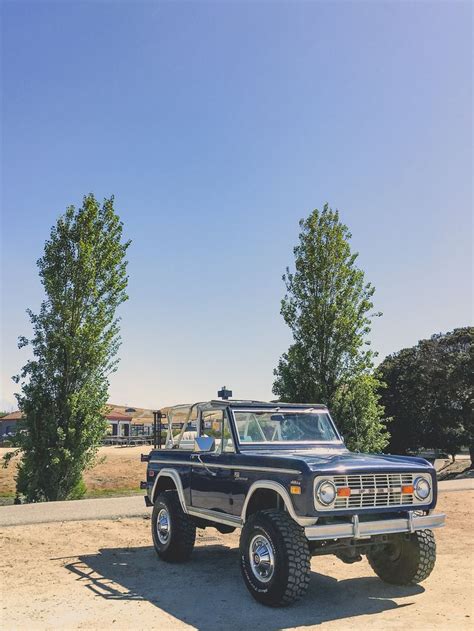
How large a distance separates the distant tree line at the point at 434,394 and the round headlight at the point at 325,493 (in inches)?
1212

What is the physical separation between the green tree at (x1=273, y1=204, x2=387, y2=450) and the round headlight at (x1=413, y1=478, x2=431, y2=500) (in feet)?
42.1

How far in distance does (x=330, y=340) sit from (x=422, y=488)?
13.8 meters

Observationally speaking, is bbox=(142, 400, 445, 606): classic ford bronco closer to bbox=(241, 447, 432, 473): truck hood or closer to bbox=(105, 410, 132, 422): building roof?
bbox=(241, 447, 432, 473): truck hood

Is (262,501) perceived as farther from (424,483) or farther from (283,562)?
(424,483)

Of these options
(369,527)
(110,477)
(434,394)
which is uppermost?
(434,394)

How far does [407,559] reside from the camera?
22.4 feet

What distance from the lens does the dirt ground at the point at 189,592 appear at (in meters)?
5.70

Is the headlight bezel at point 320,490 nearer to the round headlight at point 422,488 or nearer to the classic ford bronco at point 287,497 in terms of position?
the classic ford bronco at point 287,497

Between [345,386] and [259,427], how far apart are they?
1281 cm

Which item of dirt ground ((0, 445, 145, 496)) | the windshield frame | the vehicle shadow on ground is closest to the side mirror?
the windshield frame

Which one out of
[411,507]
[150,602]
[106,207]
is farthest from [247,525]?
[106,207]

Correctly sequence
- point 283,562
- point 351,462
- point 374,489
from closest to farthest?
1. point 283,562
2. point 374,489
3. point 351,462

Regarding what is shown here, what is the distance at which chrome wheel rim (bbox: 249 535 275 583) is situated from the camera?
19.8 feet

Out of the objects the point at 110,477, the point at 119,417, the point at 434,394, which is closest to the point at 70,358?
the point at 110,477
